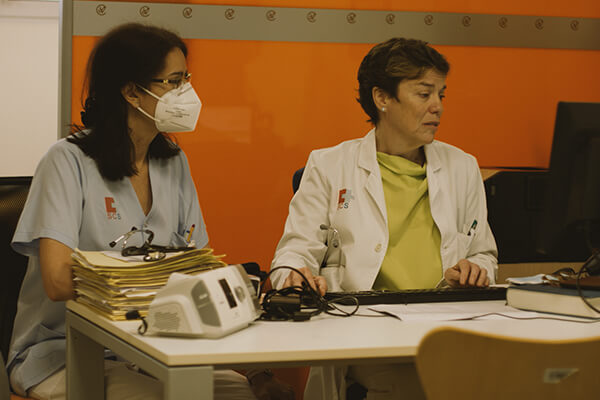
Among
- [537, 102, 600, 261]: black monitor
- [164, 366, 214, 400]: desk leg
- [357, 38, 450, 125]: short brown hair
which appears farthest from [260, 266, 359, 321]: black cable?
[357, 38, 450, 125]: short brown hair

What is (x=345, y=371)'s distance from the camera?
5.65ft

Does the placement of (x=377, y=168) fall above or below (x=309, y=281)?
above

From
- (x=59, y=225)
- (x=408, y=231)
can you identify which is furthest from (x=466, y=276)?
(x=59, y=225)

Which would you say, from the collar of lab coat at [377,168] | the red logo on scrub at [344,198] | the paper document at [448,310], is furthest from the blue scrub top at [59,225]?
the paper document at [448,310]

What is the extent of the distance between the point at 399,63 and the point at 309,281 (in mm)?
920

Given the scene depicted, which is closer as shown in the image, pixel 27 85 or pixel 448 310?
pixel 448 310

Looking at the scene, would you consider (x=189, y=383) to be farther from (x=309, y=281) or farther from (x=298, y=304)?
(x=309, y=281)

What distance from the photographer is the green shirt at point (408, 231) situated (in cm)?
201

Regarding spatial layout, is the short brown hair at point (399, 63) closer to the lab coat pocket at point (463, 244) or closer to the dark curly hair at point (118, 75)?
the lab coat pocket at point (463, 244)

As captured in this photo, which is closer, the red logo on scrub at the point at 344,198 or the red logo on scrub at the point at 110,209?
the red logo on scrub at the point at 110,209

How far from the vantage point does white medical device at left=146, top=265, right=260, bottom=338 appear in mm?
1181

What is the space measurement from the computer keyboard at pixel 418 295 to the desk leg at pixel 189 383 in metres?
0.56

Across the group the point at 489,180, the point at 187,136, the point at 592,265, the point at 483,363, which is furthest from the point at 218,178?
the point at 483,363

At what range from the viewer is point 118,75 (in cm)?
193
